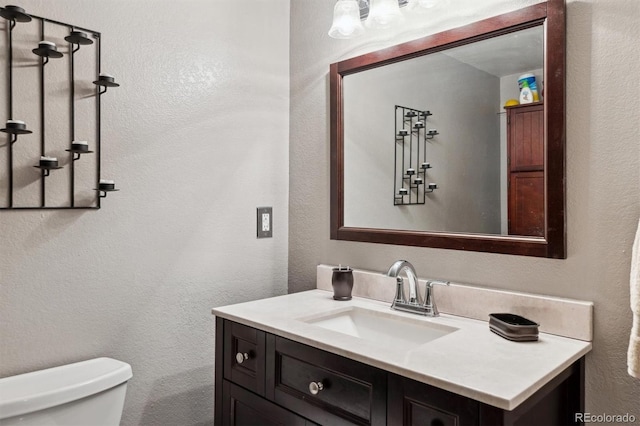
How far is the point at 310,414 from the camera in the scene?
1229mm

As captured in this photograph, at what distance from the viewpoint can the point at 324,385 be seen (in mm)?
1202

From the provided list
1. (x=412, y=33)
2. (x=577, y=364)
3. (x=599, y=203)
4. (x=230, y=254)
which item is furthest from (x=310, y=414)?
(x=412, y=33)

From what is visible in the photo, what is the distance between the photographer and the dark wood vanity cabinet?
37.9 inches

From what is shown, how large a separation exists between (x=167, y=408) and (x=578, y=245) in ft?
5.01

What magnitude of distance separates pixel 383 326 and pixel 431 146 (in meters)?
0.65

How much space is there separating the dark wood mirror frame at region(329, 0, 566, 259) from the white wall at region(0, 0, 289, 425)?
21.3 inches

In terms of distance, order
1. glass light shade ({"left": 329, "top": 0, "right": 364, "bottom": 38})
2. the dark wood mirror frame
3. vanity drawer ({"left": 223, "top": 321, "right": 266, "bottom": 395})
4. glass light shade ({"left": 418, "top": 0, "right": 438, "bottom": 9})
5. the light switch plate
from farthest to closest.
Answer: the light switch plate < glass light shade ({"left": 329, "top": 0, "right": 364, "bottom": 38}) < glass light shade ({"left": 418, "top": 0, "right": 438, "bottom": 9}) < vanity drawer ({"left": 223, "top": 321, "right": 266, "bottom": 395}) < the dark wood mirror frame

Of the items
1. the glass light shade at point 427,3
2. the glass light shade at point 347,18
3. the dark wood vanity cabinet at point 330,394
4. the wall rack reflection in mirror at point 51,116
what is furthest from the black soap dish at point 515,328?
the wall rack reflection in mirror at point 51,116

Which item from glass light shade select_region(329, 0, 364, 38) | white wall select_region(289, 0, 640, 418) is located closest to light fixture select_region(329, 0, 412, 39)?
glass light shade select_region(329, 0, 364, 38)

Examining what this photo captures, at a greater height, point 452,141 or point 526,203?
point 452,141

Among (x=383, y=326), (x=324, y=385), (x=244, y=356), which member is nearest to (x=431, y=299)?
(x=383, y=326)

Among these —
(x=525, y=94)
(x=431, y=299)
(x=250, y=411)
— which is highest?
(x=525, y=94)

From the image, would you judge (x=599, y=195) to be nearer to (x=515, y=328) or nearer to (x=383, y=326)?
(x=515, y=328)

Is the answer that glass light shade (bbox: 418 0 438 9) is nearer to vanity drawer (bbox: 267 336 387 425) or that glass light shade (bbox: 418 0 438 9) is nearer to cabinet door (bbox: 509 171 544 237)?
cabinet door (bbox: 509 171 544 237)
